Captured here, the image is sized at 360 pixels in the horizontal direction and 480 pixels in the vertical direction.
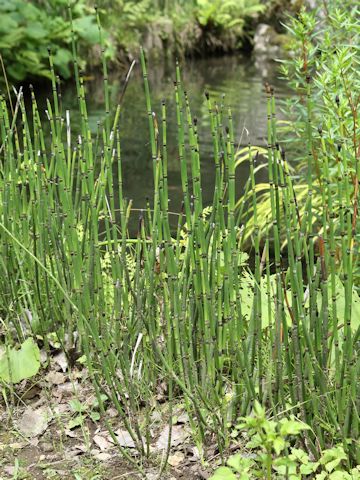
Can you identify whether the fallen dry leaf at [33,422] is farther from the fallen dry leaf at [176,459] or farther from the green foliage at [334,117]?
the green foliage at [334,117]

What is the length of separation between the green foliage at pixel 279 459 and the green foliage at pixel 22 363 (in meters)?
0.50

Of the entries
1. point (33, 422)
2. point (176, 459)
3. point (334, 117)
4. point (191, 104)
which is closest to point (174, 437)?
point (176, 459)

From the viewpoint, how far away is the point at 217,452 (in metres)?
1.50

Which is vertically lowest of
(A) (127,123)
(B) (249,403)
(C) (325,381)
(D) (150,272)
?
(A) (127,123)

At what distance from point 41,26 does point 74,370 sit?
5412 millimetres

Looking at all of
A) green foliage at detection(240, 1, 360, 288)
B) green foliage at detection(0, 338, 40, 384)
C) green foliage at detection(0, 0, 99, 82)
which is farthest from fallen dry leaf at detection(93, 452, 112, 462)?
green foliage at detection(0, 0, 99, 82)

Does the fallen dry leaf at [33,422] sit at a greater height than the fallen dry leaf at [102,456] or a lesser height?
greater

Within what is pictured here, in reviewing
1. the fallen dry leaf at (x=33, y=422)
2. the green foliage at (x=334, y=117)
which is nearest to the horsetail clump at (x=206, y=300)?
the green foliage at (x=334, y=117)

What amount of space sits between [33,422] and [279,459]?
0.69 metres

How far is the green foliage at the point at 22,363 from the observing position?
1655 mm

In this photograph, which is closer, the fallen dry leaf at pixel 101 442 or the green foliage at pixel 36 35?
the fallen dry leaf at pixel 101 442

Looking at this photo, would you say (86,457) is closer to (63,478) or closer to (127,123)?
(63,478)

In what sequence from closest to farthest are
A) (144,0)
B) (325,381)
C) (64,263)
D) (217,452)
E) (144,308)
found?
(325,381)
(217,452)
(144,308)
(64,263)
(144,0)

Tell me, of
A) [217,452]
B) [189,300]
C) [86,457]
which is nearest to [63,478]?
[86,457]
